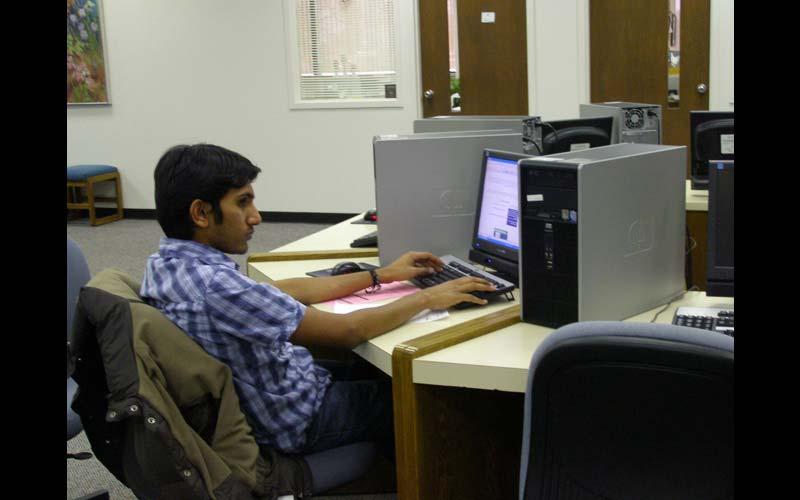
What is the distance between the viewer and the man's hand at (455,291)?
2.18m

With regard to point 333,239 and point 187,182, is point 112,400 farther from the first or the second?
point 333,239

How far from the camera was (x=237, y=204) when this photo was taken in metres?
1.95

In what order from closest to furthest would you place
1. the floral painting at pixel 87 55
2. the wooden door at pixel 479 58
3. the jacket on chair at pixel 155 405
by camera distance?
the jacket on chair at pixel 155 405 < the wooden door at pixel 479 58 < the floral painting at pixel 87 55

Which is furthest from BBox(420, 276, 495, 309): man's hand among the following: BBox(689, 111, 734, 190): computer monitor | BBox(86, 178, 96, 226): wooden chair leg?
BBox(86, 178, 96, 226): wooden chair leg

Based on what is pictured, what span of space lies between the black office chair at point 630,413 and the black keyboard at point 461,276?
31.6 inches

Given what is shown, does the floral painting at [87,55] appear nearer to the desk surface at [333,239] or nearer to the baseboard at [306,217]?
the baseboard at [306,217]

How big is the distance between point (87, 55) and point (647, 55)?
4659 millimetres

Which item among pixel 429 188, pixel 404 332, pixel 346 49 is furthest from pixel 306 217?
pixel 404 332

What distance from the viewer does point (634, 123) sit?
11.9 ft

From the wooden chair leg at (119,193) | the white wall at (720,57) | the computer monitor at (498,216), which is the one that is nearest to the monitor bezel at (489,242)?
the computer monitor at (498,216)

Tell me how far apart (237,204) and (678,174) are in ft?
3.43
